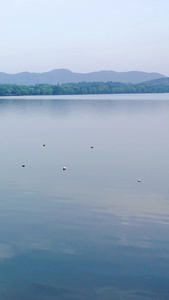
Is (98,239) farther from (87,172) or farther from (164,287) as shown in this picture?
(87,172)

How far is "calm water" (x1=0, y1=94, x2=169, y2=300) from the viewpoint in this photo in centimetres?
1072

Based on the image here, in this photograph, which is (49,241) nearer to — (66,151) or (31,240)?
(31,240)

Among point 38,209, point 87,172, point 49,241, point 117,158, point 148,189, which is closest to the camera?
point 49,241

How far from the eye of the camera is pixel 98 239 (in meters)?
13.5

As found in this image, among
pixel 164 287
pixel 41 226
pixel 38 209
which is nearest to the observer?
pixel 164 287

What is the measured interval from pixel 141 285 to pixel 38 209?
6.93 m

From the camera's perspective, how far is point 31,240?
13.4 meters

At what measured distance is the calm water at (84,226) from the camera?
10719 mm

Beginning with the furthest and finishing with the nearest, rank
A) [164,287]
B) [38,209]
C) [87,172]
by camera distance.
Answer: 1. [87,172]
2. [38,209]
3. [164,287]

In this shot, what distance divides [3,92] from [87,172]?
171680 millimetres

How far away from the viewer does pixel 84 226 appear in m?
14.7

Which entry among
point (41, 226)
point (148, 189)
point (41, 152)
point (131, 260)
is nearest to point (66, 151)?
point (41, 152)

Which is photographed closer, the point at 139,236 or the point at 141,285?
the point at 141,285

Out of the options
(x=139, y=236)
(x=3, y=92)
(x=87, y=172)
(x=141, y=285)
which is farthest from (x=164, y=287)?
(x=3, y=92)
